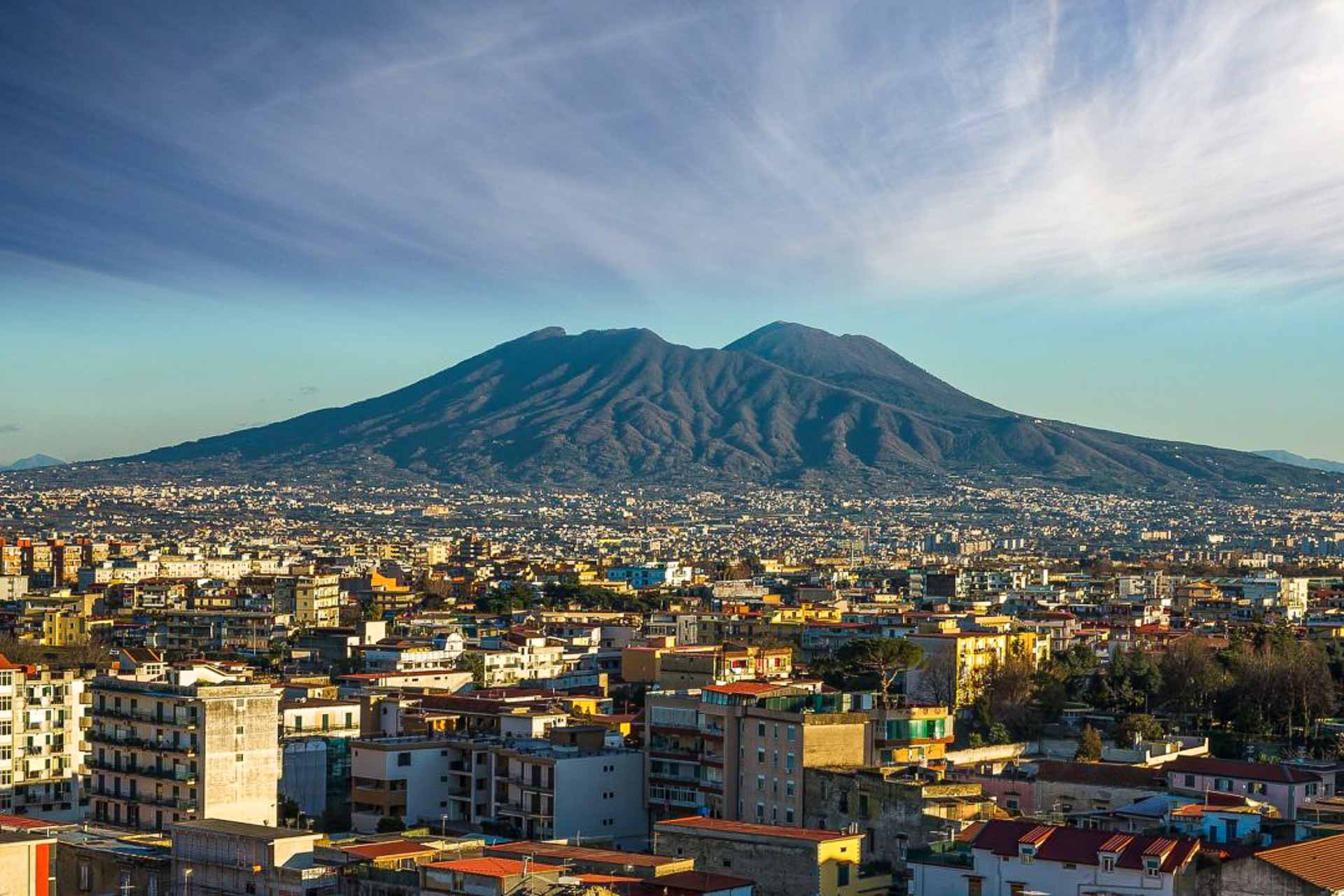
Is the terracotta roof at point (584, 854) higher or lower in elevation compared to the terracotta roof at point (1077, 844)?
lower

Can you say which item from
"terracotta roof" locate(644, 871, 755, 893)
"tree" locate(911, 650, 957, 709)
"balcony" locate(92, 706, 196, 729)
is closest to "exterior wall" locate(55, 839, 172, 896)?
"balcony" locate(92, 706, 196, 729)

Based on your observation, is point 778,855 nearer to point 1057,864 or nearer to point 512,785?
point 1057,864

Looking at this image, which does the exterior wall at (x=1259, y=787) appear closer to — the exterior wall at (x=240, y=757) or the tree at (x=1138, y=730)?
the tree at (x=1138, y=730)

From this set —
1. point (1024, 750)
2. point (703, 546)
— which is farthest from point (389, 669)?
point (703, 546)

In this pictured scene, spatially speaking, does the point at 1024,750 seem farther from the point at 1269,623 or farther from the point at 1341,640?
the point at 1269,623

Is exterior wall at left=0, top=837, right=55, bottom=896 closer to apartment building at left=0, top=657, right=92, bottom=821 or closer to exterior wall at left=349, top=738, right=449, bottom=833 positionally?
exterior wall at left=349, top=738, right=449, bottom=833

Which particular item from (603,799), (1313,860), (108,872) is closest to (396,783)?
(603,799)

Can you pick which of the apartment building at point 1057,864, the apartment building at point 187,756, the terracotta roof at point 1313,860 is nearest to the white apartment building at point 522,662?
the apartment building at point 187,756
